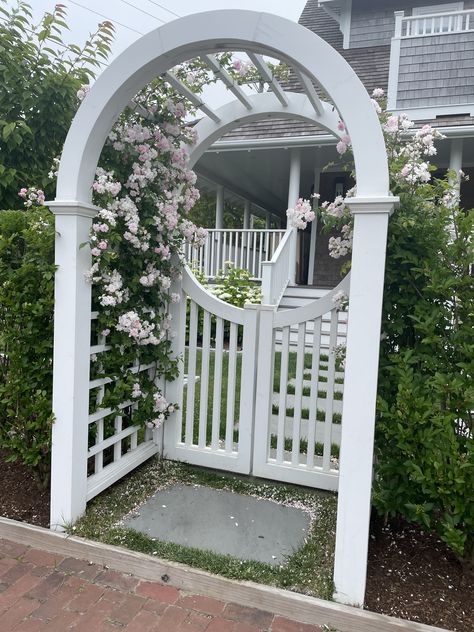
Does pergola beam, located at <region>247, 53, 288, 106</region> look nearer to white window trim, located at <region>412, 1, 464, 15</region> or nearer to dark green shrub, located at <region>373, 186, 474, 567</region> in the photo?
dark green shrub, located at <region>373, 186, 474, 567</region>

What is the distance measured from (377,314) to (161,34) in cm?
172

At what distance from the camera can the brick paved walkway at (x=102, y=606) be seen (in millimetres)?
1963

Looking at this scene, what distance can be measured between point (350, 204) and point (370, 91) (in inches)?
311

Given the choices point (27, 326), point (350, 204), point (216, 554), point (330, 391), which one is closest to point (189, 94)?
point (350, 204)

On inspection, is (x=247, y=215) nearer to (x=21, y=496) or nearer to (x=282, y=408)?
(x=282, y=408)

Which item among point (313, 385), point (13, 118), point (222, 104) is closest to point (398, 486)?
point (313, 385)

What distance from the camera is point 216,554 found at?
2.40 meters

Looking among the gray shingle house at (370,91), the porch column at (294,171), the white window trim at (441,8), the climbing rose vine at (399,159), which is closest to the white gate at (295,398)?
the climbing rose vine at (399,159)

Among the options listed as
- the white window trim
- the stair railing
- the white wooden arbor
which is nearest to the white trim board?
the stair railing

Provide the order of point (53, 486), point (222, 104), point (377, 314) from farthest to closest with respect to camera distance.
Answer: point (222, 104) → point (53, 486) → point (377, 314)

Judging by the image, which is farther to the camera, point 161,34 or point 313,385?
point 313,385

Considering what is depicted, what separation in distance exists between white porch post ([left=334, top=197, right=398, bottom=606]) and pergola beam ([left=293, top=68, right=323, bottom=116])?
3.78 feet

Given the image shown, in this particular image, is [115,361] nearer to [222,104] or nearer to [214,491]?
[214,491]

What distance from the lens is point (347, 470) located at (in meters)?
2.14
